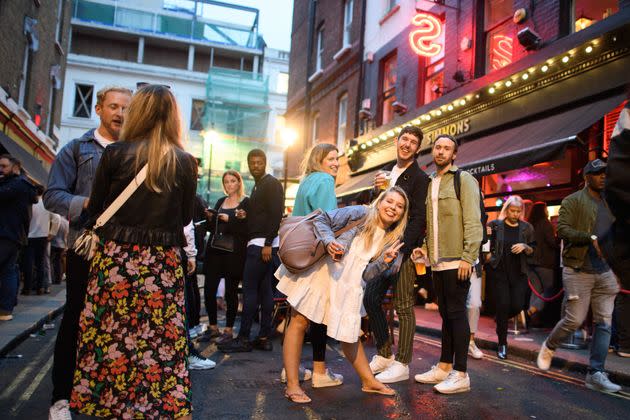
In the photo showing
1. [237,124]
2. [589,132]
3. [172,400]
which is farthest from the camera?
[237,124]

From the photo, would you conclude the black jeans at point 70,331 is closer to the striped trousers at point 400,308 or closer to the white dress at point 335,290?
the white dress at point 335,290

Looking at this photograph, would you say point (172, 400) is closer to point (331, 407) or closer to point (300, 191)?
point (331, 407)

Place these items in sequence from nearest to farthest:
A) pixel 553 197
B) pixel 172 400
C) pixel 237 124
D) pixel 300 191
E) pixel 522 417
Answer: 1. pixel 172 400
2. pixel 522 417
3. pixel 300 191
4. pixel 553 197
5. pixel 237 124

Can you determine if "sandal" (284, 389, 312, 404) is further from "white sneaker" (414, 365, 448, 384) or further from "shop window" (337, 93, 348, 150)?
"shop window" (337, 93, 348, 150)

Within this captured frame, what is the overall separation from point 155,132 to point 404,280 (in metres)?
2.70

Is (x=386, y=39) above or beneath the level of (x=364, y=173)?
above

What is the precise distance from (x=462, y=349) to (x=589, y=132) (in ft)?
19.0

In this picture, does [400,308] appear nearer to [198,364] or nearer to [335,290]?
[335,290]

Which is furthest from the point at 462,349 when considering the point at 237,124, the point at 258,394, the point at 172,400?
the point at 237,124

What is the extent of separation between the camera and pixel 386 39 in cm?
1568

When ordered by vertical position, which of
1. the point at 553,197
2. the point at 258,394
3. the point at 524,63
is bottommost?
the point at 258,394

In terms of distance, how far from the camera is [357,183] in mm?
15422

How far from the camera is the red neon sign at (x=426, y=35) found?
1231 cm

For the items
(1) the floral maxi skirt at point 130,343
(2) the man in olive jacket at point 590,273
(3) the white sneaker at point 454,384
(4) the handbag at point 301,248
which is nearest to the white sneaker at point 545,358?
(2) the man in olive jacket at point 590,273
